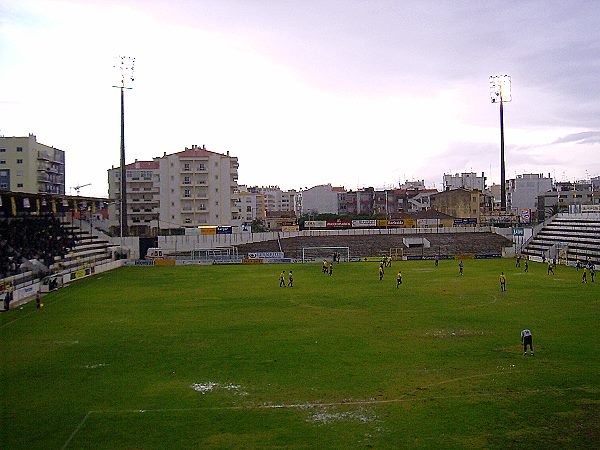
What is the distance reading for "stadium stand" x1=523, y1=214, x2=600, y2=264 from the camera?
64.2 m

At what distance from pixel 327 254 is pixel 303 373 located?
5852cm

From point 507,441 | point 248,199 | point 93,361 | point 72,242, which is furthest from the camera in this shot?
point 248,199

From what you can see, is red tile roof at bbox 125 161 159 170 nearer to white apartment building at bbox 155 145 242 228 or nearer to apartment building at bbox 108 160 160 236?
apartment building at bbox 108 160 160 236

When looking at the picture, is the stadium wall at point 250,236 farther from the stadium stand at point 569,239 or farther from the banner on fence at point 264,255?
the stadium stand at point 569,239

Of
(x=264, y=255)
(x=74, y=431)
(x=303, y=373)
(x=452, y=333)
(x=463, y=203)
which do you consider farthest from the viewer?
(x=463, y=203)

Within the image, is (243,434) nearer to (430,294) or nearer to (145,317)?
(145,317)

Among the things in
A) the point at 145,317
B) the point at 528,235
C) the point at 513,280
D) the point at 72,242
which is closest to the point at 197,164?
the point at 72,242

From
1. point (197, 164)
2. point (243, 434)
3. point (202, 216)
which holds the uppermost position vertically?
point (197, 164)

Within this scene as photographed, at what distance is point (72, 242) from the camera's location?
192 ft

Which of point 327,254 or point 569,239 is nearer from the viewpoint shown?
point 569,239

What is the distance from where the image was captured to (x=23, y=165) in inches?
3740

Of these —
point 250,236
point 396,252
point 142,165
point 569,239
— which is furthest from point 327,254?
point 142,165

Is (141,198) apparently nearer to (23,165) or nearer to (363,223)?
(23,165)

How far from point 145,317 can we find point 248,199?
139800mm
